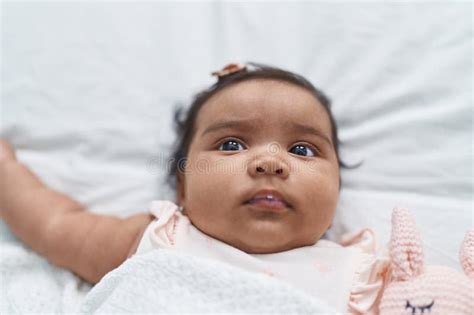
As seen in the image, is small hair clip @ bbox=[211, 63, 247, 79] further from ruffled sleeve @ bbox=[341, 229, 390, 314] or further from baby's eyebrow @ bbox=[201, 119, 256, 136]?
ruffled sleeve @ bbox=[341, 229, 390, 314]

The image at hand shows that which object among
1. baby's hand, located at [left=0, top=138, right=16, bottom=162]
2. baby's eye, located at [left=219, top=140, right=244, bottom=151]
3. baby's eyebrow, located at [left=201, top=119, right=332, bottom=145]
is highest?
baby's eyebrow, located at [left=201, top=119, right=332, bottom=145]

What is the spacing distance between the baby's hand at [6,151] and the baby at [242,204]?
10 cm

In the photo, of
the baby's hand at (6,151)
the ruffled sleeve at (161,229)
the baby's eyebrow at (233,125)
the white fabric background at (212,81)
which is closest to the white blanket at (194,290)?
the ruffled sleeve at (161,229)

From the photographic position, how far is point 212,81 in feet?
4.50

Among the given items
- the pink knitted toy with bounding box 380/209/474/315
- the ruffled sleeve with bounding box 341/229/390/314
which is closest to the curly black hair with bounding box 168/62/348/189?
the ruffled sleeve with bounding box 341/229/390/314

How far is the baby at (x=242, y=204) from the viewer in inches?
36.8

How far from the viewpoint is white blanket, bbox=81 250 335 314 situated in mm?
782

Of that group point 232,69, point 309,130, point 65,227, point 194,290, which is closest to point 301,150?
point 309,130

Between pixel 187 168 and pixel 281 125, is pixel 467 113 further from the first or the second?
pixel 187 168

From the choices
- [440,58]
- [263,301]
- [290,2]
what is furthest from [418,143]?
[263,301]

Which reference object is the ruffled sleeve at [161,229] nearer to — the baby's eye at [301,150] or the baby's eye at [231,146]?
the baby's eye at [231,146]

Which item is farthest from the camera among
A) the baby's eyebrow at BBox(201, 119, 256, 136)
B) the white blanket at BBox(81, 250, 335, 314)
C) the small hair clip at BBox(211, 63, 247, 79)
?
the small hair clip at BBox(211, 63, 247, 79)

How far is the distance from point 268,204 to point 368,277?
253mm

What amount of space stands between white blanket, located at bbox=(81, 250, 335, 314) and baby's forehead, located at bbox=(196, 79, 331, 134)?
328mm
